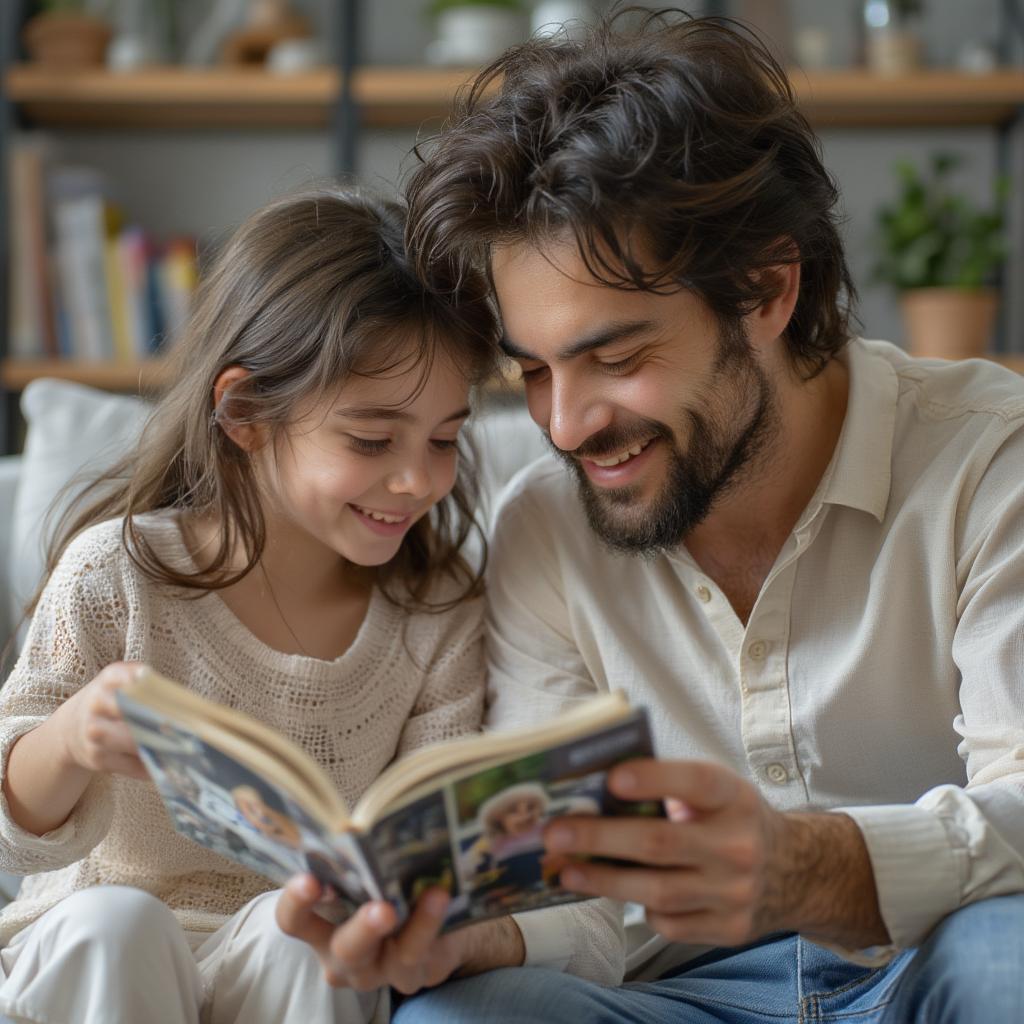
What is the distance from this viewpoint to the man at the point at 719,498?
1.30 m

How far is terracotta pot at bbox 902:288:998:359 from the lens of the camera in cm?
274

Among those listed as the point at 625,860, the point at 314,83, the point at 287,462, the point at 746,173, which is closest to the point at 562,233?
the point at 746,173

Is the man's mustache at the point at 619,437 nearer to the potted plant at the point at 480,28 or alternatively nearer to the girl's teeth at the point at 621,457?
the girl's teeth at the point at 621,457

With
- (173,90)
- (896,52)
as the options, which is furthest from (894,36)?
(173,90)

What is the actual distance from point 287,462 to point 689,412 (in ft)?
1.45

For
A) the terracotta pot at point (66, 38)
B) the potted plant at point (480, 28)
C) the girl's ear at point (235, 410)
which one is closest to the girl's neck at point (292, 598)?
the girl's ear at point (235, 410)

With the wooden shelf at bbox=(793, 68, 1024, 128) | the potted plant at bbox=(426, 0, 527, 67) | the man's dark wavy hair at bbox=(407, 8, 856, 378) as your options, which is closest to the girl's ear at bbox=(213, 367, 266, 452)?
the man's dark wavy hair at bbox=(407, 8, 856, 378)

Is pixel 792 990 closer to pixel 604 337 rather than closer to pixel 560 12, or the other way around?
pixel 604 337

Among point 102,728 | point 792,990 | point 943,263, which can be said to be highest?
point 943,263

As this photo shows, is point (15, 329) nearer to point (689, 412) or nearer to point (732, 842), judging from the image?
point (689, 412)

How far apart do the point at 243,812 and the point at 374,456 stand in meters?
0.55

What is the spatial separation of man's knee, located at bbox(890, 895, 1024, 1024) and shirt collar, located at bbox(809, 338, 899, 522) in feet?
1.55

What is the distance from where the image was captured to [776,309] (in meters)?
1.48

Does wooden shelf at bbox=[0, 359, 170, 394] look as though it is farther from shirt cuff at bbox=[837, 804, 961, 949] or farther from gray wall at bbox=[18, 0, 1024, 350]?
shirt cuff at bbox=[837, 804, 961, 949]
